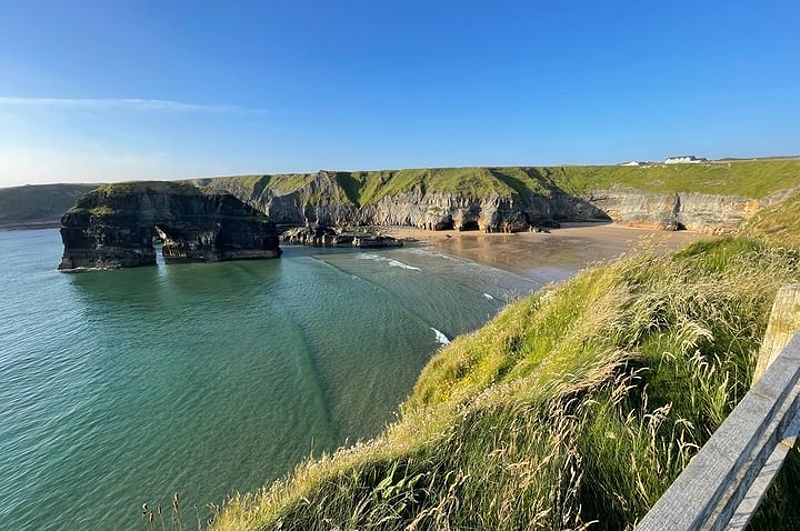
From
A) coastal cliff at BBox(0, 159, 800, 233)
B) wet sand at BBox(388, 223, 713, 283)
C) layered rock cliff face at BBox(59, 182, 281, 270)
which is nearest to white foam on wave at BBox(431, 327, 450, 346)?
wet sand at BBox(388, 223, 713, 283)

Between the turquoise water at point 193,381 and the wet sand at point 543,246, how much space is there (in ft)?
32.2

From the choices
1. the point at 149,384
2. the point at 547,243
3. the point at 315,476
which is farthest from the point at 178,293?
the point at 547,243

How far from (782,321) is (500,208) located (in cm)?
8743

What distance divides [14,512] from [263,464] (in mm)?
7398

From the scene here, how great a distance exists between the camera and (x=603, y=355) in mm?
5641

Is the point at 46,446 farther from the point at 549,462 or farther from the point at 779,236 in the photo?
the point at 779,236

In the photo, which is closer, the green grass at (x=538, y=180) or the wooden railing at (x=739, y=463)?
the wooden railing at (x=739, y=463)

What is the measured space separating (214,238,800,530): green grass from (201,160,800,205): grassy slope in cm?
8767

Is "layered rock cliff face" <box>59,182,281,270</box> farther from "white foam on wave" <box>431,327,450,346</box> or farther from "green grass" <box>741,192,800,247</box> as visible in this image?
"green grass" <box>741,192,800,247</box>

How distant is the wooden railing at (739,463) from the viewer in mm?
1699

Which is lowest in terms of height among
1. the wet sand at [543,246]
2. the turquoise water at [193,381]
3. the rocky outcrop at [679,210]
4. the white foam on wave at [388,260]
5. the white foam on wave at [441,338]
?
the turquoise water at [193,381]

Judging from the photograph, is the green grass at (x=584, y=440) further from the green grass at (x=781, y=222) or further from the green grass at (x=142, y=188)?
the green grass at (x=142, y=188)

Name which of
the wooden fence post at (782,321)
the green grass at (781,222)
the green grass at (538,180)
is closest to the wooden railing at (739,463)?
the wooden fence post at (782,321)

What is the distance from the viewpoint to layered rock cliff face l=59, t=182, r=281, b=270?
192ft
